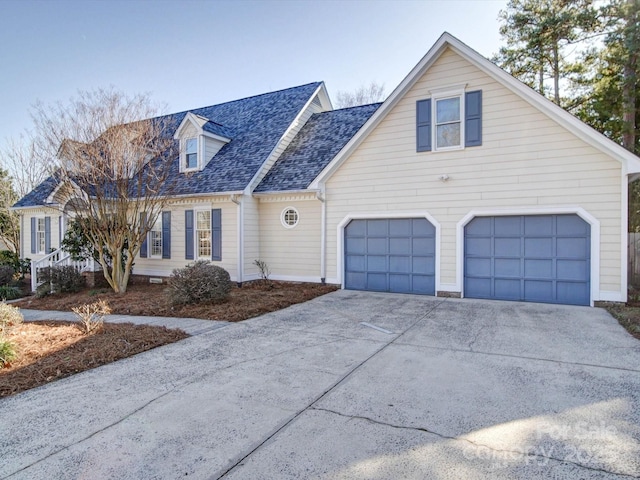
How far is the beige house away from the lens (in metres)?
8.68

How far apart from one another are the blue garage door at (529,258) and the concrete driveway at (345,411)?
2.65 m

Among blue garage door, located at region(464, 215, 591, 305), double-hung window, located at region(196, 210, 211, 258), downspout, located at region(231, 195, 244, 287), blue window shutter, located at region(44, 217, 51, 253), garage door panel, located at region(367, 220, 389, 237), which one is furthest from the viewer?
blue window shutter, located at region(44, 217, 51, 253)

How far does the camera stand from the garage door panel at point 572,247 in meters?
8.71

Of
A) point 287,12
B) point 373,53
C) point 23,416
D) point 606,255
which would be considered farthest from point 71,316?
point 373,53

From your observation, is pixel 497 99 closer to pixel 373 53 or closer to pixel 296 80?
pixel 373 53

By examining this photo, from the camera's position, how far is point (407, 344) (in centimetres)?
588

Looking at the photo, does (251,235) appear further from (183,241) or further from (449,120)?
(449,120)

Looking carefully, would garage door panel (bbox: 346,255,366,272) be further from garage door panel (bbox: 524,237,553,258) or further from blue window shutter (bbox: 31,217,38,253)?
blue window shutter (bbox: 31,217,38,253)

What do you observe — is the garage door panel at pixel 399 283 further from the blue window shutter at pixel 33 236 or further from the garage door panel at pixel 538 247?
the blue window shutter at pixel 33 236

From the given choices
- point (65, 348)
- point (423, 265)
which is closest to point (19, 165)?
point (65, 348)

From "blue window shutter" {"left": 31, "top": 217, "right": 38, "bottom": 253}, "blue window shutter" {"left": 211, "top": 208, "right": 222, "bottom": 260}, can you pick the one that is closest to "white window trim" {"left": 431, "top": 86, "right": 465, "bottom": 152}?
"blue window shutter" {"left": 211, "top": 208, "right": 222, "bottom": 260}

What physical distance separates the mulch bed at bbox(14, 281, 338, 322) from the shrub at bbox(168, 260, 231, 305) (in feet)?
0.63

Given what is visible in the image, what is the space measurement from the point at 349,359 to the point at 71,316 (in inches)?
291

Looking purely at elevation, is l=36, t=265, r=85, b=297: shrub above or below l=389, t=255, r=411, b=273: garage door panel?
below
